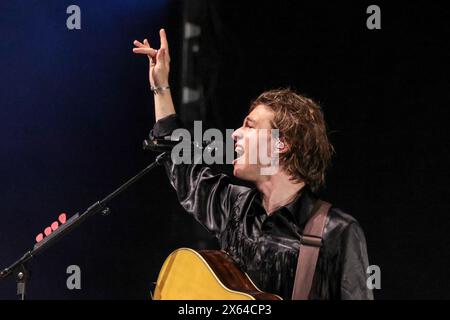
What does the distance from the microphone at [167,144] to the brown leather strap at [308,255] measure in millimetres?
482

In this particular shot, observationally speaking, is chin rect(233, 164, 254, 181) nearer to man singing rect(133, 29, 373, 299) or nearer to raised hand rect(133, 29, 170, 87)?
man singing rect(133, 29, 373, 299)

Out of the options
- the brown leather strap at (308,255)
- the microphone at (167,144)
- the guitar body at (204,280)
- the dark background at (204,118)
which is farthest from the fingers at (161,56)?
the dark background at (204,118)

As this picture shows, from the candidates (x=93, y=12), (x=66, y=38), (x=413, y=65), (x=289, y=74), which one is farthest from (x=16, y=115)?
(x=413, y=65)

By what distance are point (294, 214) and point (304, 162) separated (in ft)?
0.84

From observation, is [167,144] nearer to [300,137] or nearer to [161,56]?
[161,56]

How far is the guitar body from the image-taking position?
2248 mm

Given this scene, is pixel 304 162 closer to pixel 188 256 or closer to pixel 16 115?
pixel 188 256

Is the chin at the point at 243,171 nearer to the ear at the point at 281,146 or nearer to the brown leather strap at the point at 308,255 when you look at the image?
the ear at the point at 281,146

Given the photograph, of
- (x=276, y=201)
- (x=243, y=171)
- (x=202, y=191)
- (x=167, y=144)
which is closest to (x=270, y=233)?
(x=276, y=201)

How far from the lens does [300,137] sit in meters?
2.62

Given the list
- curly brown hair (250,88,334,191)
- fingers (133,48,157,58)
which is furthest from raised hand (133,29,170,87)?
curly brown hair (250,88,334,191)

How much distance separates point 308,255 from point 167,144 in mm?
699
